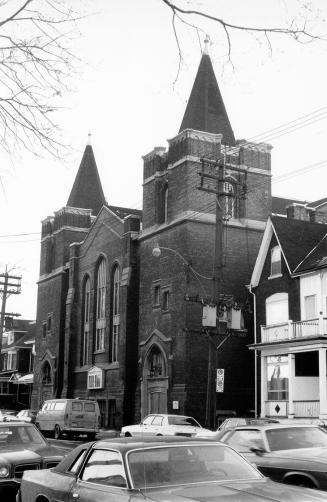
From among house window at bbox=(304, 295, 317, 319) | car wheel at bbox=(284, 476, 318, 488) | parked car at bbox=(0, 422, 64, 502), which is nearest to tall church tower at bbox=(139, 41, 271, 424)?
house window at bbox=(304, 295, 317, 319)

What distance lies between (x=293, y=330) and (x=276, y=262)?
456cm

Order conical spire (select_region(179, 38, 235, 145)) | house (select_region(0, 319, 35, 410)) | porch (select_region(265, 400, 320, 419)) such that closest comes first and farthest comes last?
porch (select_region(265, 400, 320, 419)) → conical spire (select_region(179, 38, 235, 145)) → house (select_region(0, 319, 35, 410))

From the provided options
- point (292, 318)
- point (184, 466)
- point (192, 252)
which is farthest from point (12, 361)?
point (184, 466)

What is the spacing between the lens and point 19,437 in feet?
41.4

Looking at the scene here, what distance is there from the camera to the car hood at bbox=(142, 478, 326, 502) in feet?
19.4

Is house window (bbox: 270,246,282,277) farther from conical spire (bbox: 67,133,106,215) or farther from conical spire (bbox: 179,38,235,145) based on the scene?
conical spire (bbox: 67,133,106,215)

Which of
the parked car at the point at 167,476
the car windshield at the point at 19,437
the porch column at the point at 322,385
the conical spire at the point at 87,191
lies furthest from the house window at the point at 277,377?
the conical spire at the point at 87,191

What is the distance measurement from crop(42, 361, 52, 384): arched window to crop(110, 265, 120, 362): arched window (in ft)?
32.6

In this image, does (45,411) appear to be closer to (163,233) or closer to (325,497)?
(163,233)

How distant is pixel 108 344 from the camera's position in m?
44.9

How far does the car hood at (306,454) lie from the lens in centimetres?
1013

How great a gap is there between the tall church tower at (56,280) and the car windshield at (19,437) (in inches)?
1516

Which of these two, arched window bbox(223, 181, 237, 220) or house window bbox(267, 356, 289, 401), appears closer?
house window bbox(267, 356, 289, 401)

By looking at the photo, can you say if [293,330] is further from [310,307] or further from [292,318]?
[292,318]
